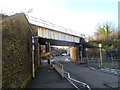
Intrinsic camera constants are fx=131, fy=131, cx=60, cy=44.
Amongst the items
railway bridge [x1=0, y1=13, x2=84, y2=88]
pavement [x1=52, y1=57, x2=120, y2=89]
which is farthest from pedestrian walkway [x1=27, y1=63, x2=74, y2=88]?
pavement [x1=52, y1=57, x2=120, y2=89]

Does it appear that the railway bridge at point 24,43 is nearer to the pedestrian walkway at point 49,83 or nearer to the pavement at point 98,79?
the pedestrian walkway at point 49,83

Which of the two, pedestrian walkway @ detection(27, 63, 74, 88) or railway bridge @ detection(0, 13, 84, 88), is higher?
railway bridge @ detection(0, 13, 84, 88)

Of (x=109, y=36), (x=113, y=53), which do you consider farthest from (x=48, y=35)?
(x=109, y=36)

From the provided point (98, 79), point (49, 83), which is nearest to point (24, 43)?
point (49, 83)

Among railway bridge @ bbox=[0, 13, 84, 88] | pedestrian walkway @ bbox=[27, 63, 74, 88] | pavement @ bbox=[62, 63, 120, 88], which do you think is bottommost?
pavement @ bbox=[62, 63, 120, 88]

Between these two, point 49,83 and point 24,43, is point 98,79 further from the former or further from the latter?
point 24,43

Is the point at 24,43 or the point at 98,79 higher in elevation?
the point at 24,43

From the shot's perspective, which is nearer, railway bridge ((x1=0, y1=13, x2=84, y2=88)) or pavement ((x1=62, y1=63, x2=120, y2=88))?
railway bridge ((x1=0, y1=13, x2=84, y2=88))

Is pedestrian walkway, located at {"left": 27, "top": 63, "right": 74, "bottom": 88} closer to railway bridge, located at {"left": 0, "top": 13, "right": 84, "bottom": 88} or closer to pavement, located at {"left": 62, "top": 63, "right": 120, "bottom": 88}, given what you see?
railway bridge, located at {"left": 0, "top": 13, "right": 84, "bottom": 88}

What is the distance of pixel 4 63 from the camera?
3.73 m

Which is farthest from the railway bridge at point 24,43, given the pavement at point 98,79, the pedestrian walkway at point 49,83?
the pavement at point 98,79

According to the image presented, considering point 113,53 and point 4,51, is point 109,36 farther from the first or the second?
point 4,51

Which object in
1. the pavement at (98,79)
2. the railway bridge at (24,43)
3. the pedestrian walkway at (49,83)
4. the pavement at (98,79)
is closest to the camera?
the railway bridge at (24,43)

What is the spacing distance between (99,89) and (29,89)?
3688 millimetres
